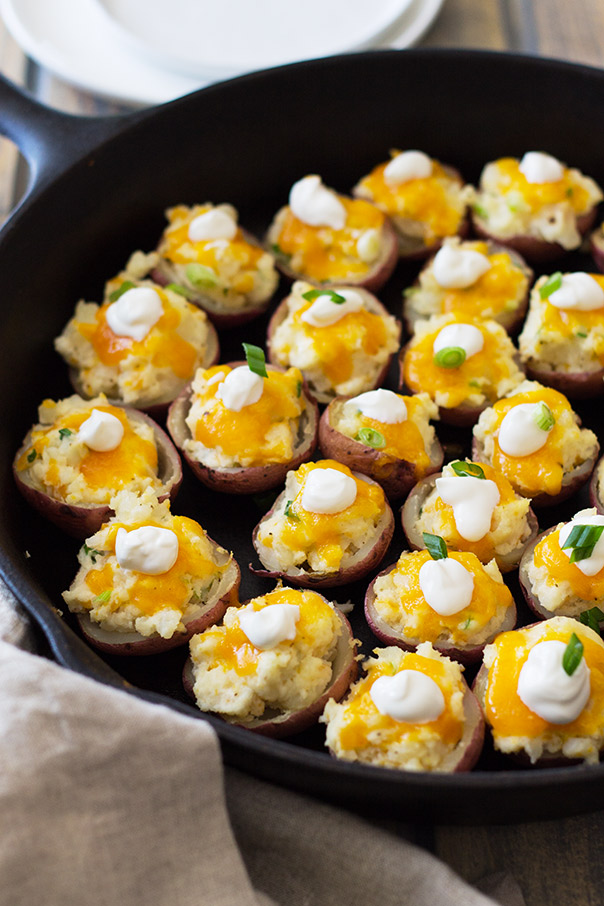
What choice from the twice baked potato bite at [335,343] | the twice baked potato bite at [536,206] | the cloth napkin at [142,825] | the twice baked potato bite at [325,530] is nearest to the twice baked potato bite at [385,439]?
the twice baked potato bite at [325,530]

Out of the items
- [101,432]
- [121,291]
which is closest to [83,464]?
[101,432]

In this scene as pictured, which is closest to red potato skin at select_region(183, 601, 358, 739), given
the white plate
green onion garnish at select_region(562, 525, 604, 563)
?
green onion garnish at select_region(562, 525, 604, 563)

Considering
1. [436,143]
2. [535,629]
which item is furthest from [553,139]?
→ [535,629]

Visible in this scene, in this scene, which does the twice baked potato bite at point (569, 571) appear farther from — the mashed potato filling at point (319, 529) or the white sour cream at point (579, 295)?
the white sour cream at point (579, 295)

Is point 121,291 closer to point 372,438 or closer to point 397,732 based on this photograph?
point 372,438

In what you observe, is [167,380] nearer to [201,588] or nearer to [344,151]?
[201,588]

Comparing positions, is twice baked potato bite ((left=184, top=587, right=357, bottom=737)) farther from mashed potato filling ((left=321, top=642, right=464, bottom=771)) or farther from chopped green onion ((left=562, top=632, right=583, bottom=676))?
chopped green onion ((left=562, top=632, right=583, bottom=676))

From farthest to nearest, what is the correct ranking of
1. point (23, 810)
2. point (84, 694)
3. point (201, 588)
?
point (201, 588)
point (84, 694)
point (23, 810)
